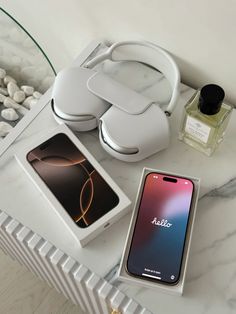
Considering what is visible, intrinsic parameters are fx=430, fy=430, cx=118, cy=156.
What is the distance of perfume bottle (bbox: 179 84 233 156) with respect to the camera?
61 cm

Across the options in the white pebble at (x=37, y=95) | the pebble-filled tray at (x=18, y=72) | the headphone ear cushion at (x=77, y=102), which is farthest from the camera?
the white pebble at (x=37, y=95)

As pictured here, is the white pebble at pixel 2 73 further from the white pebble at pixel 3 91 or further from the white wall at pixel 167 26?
the white wall at pixel 167 26

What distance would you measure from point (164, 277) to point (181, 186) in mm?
139

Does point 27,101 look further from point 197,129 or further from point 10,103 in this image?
point 197,129

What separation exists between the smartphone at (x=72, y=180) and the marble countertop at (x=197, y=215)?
0.11 feet

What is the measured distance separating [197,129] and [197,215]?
13 centimetres

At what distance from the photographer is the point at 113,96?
693 millimetres

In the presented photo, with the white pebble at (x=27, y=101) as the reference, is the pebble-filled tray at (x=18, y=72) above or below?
above

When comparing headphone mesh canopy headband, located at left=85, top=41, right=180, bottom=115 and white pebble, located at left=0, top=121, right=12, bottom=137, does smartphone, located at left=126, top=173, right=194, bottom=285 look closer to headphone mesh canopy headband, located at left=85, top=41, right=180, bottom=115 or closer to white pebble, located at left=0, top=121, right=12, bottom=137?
headphone mesh canopy headband, located at left=85, top=41, right=180, bottom=115

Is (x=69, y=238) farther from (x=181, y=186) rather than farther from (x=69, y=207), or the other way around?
(x=181, y=186)

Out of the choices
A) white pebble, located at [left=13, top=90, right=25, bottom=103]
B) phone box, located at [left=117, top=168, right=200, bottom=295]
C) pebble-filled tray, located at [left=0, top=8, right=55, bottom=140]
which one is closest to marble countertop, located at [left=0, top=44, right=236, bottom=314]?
phone box, located at [left=117, top=168, right=200, bottom=295]

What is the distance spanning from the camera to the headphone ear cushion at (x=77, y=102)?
2.27ft

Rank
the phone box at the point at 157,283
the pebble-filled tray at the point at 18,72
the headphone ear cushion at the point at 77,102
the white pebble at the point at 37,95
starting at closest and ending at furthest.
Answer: the phone box at the point at 157,283 < the headphone ear cushion at the point at 77,102 < the pebble-filled tray at the point at 18,72 < the white pebble at the point at 37,95

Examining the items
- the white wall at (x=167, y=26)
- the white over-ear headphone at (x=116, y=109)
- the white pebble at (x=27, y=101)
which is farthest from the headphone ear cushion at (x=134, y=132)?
the white pebble at (x=27, y=101)
